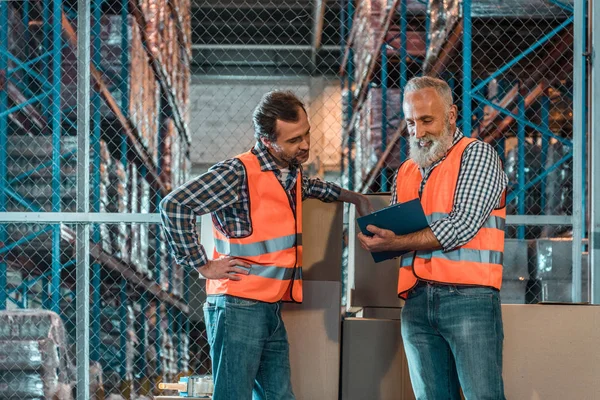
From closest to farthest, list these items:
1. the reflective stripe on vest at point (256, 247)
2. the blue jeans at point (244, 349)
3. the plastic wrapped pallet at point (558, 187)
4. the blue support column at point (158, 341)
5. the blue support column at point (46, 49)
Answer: the blue jeans at point (244, 349) < the reflective stripe on vest at point (256, 247) < the plastic wrapped pallet at point (558, 187) < the blue support column at point (46, 49) < the blue support column at point (158, 341)

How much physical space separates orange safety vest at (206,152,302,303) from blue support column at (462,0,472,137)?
249 cm

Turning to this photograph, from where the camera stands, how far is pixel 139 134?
343 inches

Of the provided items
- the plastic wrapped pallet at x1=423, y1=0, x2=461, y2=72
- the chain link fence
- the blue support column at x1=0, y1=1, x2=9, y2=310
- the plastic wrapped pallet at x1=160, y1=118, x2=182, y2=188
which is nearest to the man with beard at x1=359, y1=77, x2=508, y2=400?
the chain link fence

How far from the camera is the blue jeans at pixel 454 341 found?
289 cm

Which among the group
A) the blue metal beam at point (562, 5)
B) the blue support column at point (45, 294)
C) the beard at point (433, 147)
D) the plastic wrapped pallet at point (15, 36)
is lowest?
the blue support column at point (45, 294)

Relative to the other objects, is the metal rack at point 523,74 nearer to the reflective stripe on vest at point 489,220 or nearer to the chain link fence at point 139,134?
the chain link fence at point 139,134

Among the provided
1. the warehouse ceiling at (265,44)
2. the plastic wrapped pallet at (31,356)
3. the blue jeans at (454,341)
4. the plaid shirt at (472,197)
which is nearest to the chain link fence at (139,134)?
the plastic wrapped pallet at (31,356)

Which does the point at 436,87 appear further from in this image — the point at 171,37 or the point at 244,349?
the point at 171,37

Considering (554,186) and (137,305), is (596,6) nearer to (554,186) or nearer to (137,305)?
(554,186)

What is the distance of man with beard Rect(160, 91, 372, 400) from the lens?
9.98ft

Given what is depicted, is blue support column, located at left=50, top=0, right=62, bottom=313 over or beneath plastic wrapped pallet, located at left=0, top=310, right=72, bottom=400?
over

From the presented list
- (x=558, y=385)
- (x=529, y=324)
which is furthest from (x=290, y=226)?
(x=558, y=385)

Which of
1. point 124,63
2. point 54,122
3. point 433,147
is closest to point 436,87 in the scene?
point 433,147

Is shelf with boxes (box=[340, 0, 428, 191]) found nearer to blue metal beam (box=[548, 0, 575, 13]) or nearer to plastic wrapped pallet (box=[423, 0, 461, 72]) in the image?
plastic wrapped pallet (box=[423, 0, 461, 72])
